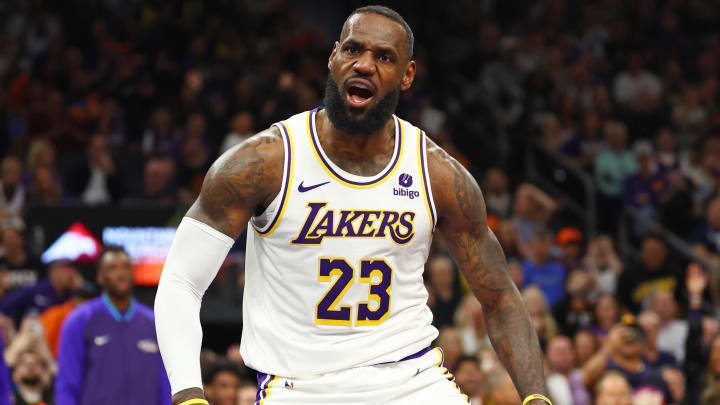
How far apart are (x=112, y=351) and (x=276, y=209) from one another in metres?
3.45

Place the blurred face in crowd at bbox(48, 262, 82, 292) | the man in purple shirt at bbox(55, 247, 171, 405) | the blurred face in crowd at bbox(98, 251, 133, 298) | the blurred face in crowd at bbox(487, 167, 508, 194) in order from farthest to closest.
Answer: the blurred face in crowd at bbox(487, 167, 508, 194), the blurred face in crowd at bbox(48, 262, 82, 292), the blurred face in crowd at bbox(98, 251, 133, 298), the man in purple shirt at bbox(55, 247, 171, 405)

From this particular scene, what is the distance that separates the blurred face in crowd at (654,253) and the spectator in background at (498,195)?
178 cm

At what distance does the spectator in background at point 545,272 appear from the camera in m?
9.57

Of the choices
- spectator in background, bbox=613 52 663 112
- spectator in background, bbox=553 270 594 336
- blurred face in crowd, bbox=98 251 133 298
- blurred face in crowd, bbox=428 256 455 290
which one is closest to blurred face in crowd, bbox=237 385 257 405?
blurred face in crowd, bbox=98 251 133 298

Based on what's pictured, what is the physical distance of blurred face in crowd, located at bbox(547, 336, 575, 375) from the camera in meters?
7.95

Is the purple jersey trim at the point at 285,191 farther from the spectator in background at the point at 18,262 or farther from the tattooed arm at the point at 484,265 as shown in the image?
the spectator in background at the point at 18,262

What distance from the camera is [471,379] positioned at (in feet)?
24.1

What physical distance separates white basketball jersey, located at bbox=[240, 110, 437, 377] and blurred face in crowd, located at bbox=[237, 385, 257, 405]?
3346 mm

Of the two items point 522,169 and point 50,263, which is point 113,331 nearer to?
point 50,263

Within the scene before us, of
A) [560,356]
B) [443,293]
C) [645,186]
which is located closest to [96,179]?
[443,293]

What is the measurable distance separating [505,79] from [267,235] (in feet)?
33.4

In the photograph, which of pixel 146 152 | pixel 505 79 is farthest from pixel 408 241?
pixel 505 79

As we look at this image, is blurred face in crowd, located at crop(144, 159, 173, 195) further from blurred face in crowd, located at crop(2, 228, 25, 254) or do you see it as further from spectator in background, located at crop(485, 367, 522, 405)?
spectator in background, located at crop(485, 367, 522, 405)

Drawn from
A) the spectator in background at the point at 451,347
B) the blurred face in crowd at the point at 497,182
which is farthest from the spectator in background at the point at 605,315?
the blurred face in crowd at the point at 497,182
